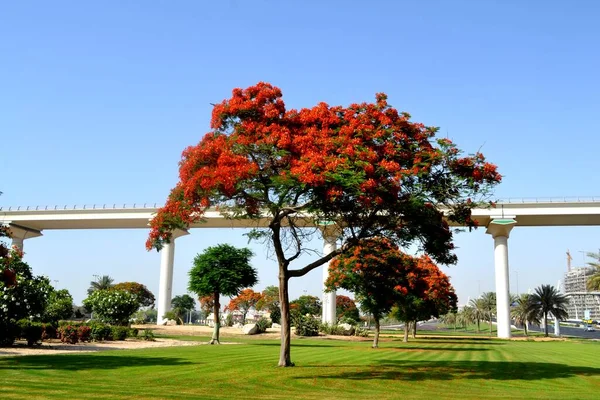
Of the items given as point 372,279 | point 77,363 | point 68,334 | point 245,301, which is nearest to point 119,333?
point 68,334

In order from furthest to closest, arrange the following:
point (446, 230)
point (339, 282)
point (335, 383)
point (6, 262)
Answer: point (339, 282) < point (6, 262) < point (446, 230) < point (335, 383)

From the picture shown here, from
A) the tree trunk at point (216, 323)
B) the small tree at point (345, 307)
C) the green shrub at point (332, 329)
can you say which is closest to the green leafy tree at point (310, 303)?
the small tree at point (345, 307)

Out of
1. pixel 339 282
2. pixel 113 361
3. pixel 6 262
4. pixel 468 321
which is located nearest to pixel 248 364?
pixel 113 361

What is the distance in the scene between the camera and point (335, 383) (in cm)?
1756

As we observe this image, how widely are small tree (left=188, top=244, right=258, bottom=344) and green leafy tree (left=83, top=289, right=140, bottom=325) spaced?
40.2 feet

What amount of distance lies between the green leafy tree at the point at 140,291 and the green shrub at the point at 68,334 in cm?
9207

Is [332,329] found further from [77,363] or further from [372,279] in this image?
[77,363]

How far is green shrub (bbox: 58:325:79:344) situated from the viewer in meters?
36.0

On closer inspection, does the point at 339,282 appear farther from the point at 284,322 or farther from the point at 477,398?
the point at 477,398

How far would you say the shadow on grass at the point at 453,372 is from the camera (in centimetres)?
2005

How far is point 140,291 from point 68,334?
106 meters

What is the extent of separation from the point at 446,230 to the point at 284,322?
7744mm

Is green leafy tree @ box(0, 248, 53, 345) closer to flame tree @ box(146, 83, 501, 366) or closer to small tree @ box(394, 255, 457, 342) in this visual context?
flame tree @ box(146, 83, 501, 366)

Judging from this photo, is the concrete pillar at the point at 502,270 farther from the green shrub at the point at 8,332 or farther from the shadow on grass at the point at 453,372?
the green shrub at the point at 8,332
